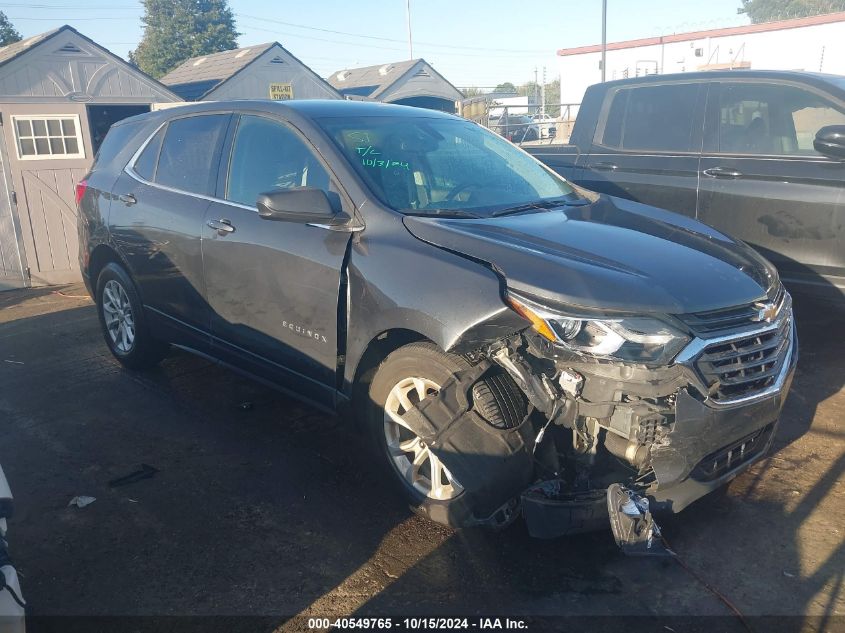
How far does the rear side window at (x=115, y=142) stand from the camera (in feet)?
17.8

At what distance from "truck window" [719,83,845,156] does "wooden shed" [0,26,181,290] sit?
8.29 metres

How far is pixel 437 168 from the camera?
158 inches

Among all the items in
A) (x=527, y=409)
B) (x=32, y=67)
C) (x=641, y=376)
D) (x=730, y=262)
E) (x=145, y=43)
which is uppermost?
(x=145, y=43)

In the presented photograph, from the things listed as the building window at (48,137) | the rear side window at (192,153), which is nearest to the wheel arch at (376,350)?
the rear side window at (192,153)

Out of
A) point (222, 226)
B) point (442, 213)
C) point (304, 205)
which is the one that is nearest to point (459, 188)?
point (442, 213)

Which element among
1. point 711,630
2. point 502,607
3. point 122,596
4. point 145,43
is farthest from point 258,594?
point 145,43

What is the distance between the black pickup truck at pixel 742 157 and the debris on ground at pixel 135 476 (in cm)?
405

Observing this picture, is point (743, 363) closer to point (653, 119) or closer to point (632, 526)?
point (632, 526)

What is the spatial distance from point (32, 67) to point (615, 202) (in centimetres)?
939

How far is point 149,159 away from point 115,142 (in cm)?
68

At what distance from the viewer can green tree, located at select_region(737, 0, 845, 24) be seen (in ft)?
190

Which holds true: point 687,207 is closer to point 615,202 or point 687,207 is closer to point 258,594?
point 615,202

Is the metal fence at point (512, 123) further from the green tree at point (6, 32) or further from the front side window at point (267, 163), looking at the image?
the green tree at point (6, 32)

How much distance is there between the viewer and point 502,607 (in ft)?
9.20
